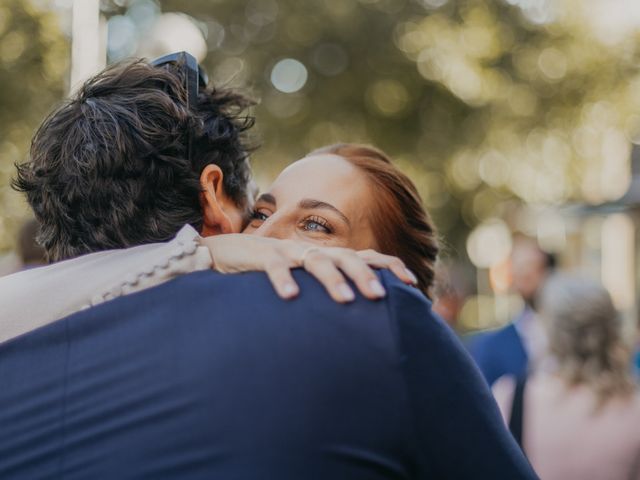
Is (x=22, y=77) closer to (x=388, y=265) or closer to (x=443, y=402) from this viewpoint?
(x=388, y=265)

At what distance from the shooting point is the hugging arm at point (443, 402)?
1677 mm

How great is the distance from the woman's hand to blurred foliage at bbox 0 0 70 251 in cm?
1022

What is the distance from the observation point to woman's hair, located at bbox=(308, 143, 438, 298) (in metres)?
2.90

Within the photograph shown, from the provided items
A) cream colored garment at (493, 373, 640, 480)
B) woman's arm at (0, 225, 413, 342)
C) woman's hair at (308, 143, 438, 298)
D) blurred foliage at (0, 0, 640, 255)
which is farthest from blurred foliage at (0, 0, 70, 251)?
woman's arm at (0, 225, 413, 342)

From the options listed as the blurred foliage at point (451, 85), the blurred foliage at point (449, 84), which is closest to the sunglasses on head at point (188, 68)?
the blurred foliage at point (449, 84)

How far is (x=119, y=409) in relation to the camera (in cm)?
166

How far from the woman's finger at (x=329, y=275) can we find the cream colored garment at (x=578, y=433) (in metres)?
2.43

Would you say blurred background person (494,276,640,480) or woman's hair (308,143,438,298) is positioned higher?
woman's hair (308,143,438,298)

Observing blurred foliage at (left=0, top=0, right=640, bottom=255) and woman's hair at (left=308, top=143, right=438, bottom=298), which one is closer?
woman's hair at (left=308, top=143, right=438, bottom=298)

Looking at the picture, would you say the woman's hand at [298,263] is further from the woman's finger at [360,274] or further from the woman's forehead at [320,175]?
the woman's forehead at [320,175]

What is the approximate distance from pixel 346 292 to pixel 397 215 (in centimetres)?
131

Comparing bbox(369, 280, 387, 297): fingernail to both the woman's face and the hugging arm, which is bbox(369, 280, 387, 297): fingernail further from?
the woman's face

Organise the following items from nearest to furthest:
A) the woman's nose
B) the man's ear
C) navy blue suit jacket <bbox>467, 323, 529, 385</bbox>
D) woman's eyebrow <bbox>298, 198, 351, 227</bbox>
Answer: the man's ear
the woman's nose
woman's eyebrow <bbox>298, 198, 351, 227</bbox>
navy blue suit jacket <bbox>467, 323, 529, 385</bbox>

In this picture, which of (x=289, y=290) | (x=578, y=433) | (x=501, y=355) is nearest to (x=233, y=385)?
(x=289, y=290)
